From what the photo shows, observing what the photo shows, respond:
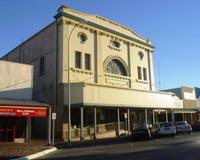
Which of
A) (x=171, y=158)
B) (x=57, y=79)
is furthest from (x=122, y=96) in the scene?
(x=171, y=158)

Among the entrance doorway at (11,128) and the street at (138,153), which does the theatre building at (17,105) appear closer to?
the entrance doorway at (11,128)

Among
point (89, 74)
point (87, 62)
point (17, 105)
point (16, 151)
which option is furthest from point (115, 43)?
point (16, 151)

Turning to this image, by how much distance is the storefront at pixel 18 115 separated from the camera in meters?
26.0

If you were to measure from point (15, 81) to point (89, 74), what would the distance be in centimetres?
1176

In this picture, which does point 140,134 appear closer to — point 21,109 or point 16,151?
point 21,109

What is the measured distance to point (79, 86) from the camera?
34219 mm

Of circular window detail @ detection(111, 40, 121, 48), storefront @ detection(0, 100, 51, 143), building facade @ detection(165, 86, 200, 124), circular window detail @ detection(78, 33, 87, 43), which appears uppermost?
circular window detail @ detection(111, 40, 121, 48)

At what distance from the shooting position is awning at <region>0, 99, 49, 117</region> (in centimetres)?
2564

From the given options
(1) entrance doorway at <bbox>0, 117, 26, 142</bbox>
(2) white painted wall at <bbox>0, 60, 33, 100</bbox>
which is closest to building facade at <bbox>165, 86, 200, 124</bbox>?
(2) white painted wall at <bbox>0, 60, 33, 100</bbox>

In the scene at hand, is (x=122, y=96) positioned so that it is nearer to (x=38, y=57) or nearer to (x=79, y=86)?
(x=79, y=86)

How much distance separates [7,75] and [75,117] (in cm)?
1000

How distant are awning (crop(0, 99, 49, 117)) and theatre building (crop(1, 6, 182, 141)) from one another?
15.3ft

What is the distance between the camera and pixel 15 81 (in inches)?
1210

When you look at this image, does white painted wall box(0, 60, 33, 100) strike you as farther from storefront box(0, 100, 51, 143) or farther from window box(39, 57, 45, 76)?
window box(39, 57, 45, 76)
